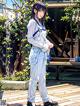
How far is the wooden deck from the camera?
7102 millimetres

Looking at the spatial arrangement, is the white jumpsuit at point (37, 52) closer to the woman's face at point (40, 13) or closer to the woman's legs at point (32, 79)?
the woman's legs at point (32, 79)

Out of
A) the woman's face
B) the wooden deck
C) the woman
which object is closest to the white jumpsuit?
the woman

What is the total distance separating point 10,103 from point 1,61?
107 inches

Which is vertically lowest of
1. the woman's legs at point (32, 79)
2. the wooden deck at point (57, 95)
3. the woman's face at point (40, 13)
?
the wooden deck at point (57, 95)

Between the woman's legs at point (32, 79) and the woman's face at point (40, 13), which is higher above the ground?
the woman's face at point (40, 13)

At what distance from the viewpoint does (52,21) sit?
14.7 metres

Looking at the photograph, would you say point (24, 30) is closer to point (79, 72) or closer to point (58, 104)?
point (58, 104)

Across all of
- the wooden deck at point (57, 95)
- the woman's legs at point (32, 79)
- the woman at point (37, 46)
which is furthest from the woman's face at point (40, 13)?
the wooden deck at point (57, 95)

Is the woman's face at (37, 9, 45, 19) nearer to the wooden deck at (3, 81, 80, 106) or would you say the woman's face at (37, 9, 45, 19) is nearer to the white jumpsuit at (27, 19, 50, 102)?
the white jumpsuit at (27, 19, 50, 102)

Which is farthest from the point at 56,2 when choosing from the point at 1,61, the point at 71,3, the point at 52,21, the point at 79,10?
the point at 1,61

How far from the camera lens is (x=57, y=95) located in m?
8.03

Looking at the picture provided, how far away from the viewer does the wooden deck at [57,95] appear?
7.10 metres

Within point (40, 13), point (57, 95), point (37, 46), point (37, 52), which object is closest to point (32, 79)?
point (37, 52)

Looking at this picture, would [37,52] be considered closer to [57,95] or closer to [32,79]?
[32,79]
